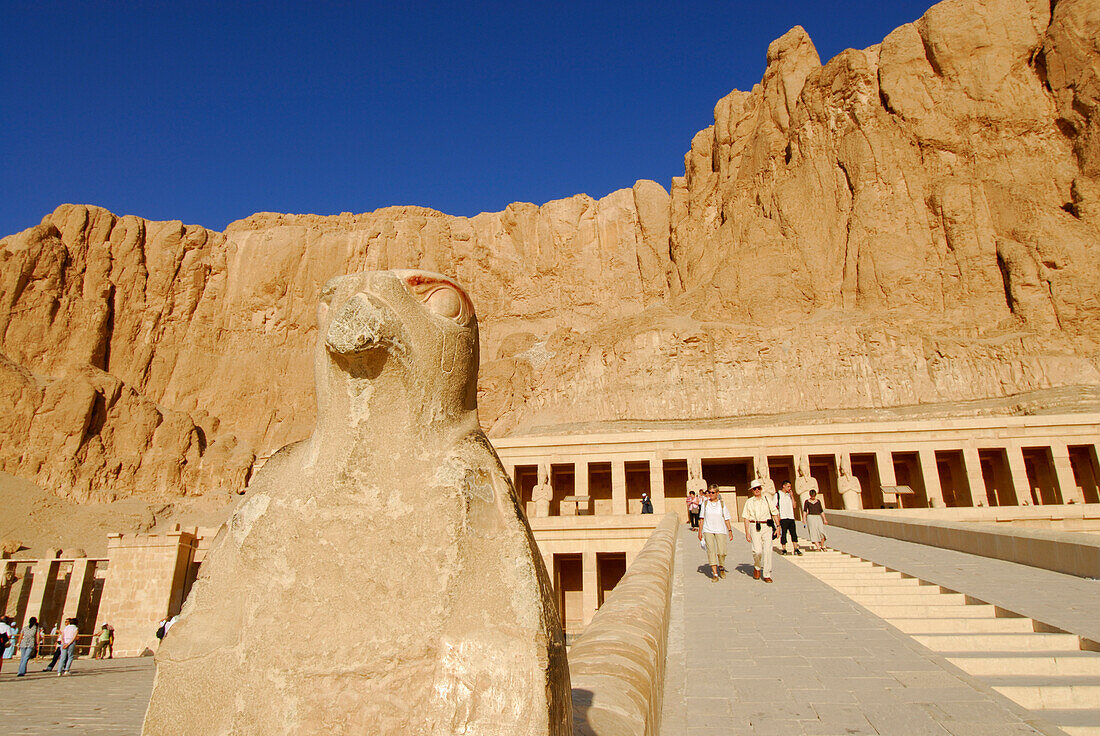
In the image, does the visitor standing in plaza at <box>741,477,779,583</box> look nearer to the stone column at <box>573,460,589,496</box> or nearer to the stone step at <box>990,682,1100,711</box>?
the stone step at <box>990,682,1100,711</box>

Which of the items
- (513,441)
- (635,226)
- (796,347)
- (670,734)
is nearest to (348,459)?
(670,734)

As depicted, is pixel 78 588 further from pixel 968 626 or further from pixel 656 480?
pixel 968 626

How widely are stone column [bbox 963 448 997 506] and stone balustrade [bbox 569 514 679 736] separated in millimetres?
23185

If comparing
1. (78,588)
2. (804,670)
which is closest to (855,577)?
(804,670)

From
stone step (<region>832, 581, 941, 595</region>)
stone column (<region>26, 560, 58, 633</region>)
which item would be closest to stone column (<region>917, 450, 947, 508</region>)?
stone step (<region>832, 581, 941, 595</region>)

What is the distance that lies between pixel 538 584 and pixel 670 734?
273 cm

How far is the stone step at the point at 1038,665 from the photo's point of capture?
15.8 feet

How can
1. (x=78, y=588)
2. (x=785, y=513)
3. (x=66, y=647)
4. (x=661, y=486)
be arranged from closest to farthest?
1. (x=785, y=513)
2. (x=66, y=647)
3. (x=78, y=588)
4. (x=661, y=486)

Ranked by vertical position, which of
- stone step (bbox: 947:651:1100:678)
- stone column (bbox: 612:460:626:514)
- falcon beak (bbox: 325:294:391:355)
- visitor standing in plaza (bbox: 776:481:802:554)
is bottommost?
stone step (bbox: 947:651:1100:678)

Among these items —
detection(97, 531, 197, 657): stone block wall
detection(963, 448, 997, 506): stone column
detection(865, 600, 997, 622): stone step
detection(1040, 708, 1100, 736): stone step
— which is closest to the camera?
detection(1040, 708, 1100, 736): stone step

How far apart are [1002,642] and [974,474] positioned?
22199mm

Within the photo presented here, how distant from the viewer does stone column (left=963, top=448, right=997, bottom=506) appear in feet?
79.8

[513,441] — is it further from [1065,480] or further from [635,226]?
[635,226]

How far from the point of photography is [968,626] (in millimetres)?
6332
